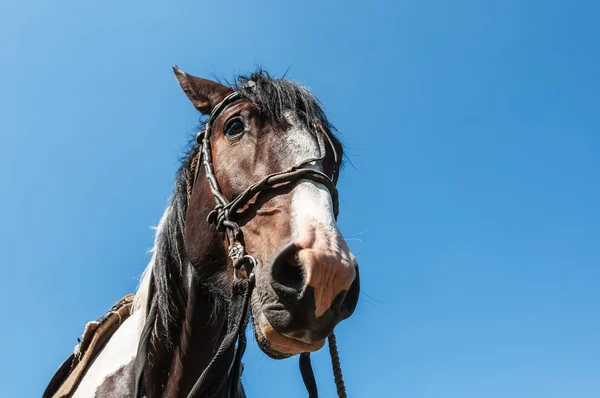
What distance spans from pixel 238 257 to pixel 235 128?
3.24 feet

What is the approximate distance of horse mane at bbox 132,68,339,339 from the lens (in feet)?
10.3

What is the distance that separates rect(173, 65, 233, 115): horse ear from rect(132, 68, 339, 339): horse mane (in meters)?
0.12

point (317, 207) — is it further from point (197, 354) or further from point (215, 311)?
point (197, 354)

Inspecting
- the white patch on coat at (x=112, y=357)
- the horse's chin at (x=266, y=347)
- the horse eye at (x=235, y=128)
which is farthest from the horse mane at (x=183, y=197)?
the horse's chin at (x=266, y=347)

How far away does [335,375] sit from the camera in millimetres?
2463

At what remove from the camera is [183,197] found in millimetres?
3527

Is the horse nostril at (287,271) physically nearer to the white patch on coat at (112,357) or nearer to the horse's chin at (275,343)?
the horse's chin at (275,343)

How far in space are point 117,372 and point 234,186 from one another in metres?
1.70

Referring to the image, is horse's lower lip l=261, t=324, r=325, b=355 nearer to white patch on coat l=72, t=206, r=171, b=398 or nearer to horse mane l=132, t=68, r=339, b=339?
horse mane l=132, t=68, r=339, b=339

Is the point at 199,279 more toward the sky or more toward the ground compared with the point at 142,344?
more toward the sky

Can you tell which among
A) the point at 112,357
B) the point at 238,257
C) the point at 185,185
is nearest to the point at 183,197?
the point at 185,185

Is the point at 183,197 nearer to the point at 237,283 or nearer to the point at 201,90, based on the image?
the point at 201,90

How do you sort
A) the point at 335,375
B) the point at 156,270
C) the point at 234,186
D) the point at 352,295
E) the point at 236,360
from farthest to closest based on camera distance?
the point at 156,270
the point at 234,186
the point at 236,360
the point at 335,375
the point at 352,295

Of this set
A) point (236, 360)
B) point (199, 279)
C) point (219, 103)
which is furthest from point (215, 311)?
point (219, 103)
